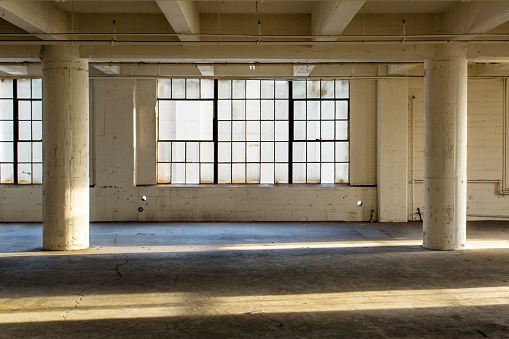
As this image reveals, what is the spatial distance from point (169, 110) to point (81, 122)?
12.7 feet

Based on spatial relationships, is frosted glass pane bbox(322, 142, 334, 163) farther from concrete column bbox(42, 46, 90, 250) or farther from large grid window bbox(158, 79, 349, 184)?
concrete column bbox(42, 46, 90, 250)

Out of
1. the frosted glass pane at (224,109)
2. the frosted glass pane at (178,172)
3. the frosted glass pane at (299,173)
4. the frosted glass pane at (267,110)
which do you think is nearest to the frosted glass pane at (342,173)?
the frosted glass pane at (299,173)

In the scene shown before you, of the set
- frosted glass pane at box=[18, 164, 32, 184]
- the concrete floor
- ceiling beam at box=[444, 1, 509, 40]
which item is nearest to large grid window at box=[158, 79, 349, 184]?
the concrete floor

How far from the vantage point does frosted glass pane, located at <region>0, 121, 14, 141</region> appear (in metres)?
11.9

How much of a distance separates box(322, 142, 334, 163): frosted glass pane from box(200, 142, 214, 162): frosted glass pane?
9.22ft

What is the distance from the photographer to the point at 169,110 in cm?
1184

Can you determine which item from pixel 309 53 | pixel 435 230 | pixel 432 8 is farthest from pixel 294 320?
pixel 432 8

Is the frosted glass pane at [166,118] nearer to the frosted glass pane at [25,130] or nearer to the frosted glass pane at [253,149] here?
the frosted glass pane at [253,149]

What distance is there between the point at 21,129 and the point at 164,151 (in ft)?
→ 11.8

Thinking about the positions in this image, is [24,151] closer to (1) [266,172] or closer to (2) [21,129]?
(2) [21,129]

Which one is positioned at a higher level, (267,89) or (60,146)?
(267,89)

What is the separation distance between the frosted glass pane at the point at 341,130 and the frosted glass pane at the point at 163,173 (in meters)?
4.32

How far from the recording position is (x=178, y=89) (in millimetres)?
11852

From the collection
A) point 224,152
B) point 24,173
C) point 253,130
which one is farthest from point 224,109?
point 24,173
